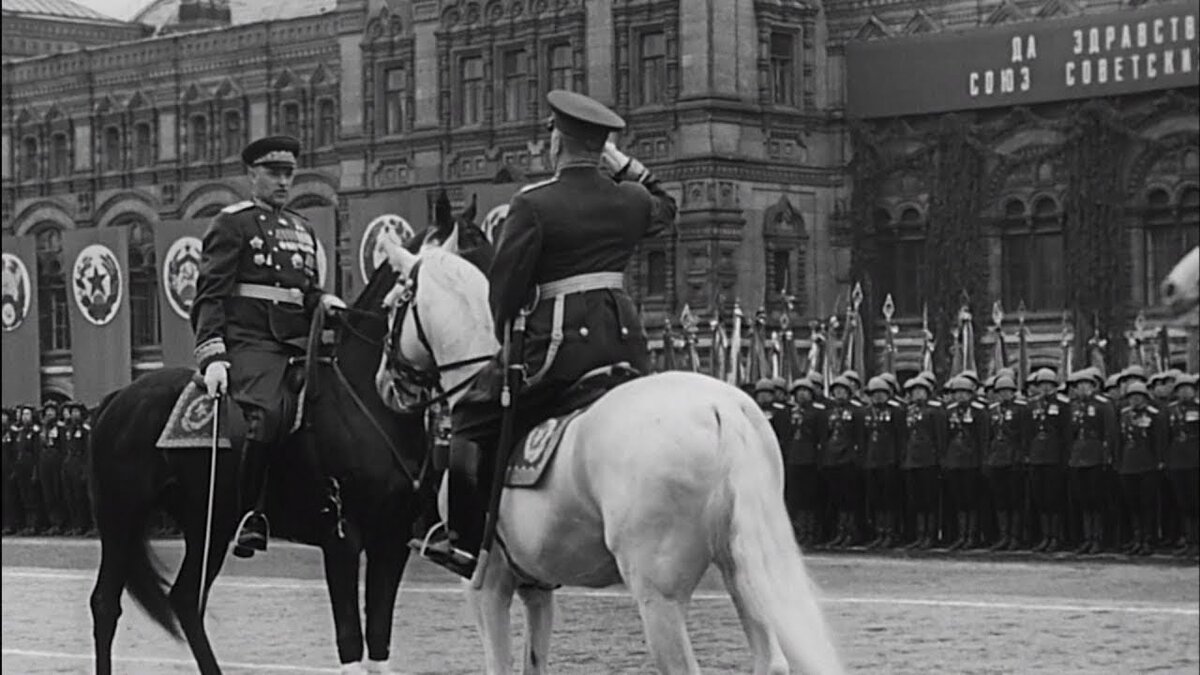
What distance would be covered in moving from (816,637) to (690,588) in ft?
1.40

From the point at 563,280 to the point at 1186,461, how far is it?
12.5 metres

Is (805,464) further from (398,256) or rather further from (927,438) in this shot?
(398,256)

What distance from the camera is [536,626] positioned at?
8148 mm

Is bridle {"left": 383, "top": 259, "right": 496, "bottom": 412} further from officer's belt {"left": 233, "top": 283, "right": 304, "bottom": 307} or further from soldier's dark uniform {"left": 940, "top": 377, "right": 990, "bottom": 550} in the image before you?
soldier's dark uniform {"left": 940, "top": 377, "right": 990, "bottom": 550}

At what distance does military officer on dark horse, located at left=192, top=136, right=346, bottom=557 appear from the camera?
984 centimetres

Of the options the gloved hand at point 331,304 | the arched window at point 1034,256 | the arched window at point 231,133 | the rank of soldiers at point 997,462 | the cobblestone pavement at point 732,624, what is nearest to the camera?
the gloved hand at point 331,304

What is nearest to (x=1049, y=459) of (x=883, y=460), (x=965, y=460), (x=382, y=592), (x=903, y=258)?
(x=965, y=460)

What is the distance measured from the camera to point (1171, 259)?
33.1 m

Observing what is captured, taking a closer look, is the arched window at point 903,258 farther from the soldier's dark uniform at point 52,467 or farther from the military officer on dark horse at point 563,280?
the military officer on dark horse at point 563,280

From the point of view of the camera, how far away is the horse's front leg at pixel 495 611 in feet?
26.3

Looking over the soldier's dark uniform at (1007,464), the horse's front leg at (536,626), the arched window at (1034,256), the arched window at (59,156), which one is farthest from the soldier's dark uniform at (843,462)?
the arched window at (59,156)

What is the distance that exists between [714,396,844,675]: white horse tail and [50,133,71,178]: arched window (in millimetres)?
41217

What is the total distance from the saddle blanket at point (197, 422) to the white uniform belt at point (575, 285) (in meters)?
2.17

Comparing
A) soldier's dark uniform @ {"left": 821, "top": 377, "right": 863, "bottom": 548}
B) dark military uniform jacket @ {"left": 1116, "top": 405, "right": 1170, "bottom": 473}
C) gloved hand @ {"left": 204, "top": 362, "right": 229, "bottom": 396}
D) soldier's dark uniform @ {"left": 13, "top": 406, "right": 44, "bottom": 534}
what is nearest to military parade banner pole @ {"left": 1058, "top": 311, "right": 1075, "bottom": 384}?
soldier's dark uniform @ {"left": 821, "top": 377, "right": 863, "bottom": 548}
